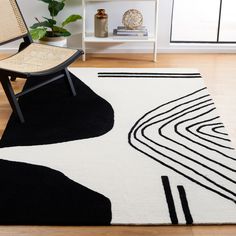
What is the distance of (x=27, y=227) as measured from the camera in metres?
1.81

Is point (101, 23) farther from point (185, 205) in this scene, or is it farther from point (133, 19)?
point (185, 205)

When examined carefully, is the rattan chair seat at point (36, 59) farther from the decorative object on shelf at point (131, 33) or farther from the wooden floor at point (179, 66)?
the decorative object on shelf at point (131, 33)

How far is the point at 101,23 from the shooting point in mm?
3707

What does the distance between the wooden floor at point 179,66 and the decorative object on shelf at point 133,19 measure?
0.28 m

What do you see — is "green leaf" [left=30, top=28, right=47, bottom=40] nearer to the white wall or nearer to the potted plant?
the potted plant

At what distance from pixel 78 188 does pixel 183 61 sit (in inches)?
81.3

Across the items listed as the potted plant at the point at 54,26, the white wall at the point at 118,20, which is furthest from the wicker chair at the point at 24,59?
the white wall at the point at 118,20

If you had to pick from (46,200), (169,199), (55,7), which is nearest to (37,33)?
(55,7)

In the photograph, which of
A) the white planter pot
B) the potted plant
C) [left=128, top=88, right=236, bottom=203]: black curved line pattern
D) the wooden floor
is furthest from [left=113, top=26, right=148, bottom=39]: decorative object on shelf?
[left=128, top=88, right=236, bottom=203]: black curved line pattern

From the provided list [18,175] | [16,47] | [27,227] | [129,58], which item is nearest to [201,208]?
[27,227]

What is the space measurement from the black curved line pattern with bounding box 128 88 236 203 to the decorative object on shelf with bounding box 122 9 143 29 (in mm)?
1012

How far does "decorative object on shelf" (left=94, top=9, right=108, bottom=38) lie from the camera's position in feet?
12.1

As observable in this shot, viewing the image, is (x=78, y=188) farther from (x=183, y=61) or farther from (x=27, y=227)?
(x=183, y=61)

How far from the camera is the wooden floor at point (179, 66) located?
1.79 metres
